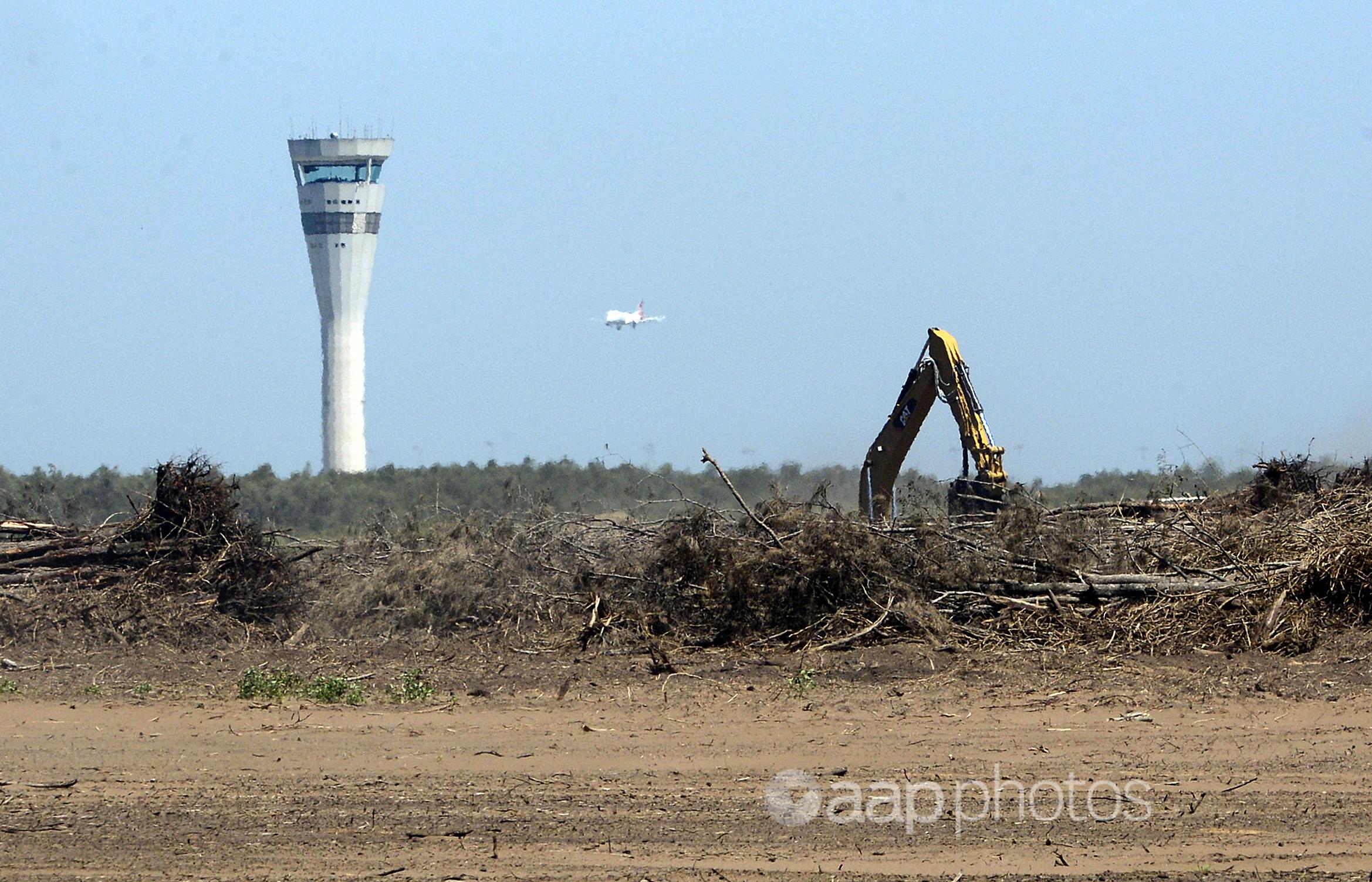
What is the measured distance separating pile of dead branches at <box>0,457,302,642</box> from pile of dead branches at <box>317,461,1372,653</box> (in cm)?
80

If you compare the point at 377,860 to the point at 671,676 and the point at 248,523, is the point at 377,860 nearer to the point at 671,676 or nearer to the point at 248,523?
the point at 671,676

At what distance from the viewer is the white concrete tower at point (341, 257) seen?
64.2 meters

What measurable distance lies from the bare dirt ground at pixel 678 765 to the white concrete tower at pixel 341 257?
53.9 metres

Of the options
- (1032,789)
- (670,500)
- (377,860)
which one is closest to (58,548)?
(670,500)

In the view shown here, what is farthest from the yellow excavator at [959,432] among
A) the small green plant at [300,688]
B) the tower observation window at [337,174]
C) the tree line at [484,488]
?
the tower observation window at [337,174]

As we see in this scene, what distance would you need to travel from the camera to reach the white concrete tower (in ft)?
211

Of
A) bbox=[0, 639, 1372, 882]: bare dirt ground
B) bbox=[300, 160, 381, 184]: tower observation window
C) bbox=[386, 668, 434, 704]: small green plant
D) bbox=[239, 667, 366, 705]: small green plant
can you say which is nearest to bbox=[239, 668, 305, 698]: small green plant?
bbox=[239, 667, 366, 705]: small green plant

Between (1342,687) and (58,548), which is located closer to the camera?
(1342,687)

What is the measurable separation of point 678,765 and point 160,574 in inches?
261

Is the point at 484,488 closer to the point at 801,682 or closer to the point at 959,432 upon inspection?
the point at 959,432

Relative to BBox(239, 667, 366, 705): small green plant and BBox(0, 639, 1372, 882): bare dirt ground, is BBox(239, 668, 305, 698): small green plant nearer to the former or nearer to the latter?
BBox(239, 667, 366, 705): small green plant

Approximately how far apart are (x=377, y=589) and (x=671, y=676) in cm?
402

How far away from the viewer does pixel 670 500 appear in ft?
43.8

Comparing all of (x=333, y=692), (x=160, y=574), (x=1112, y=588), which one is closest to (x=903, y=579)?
(x=1112, y=588)
